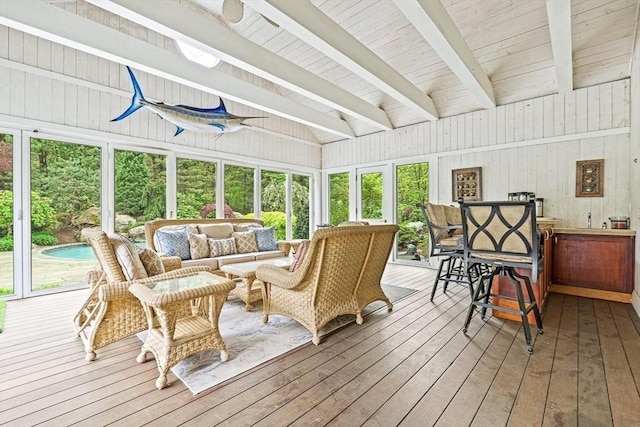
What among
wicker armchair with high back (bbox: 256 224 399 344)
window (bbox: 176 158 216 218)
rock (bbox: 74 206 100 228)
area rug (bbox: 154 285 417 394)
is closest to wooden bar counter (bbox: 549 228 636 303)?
area rug (bbox: 154 285 417 394)

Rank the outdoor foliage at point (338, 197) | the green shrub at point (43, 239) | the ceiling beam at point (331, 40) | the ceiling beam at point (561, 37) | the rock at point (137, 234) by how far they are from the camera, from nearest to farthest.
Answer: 1. the ceiling beam at point (561, 37)
2. the ceiling beam at point (331, 40)
3. the green shrub at point (43, 239)
4. the rock at point (137, 234)
5. the outdoor foliage at point (338, 197)

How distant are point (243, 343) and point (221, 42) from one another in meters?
3.02

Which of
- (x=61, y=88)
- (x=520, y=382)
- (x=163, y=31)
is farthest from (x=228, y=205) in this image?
(x=520, y=382)

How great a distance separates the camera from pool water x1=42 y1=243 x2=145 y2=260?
409cm

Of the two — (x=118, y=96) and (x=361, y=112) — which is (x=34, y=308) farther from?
(x=361, y=112)

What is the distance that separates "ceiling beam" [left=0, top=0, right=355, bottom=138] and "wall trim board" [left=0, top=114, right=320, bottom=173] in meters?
1.41

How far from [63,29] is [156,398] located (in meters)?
3.32

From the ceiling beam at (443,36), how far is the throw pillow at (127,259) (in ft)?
9.65

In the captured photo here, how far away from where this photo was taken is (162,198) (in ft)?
16.4

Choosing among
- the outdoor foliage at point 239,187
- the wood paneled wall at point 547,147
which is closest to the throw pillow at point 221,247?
the outdoor foliage at point 239,187

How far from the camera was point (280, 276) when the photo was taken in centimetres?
263

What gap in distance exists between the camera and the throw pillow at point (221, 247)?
4359 mm

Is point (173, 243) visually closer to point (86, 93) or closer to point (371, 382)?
point (86, 93)

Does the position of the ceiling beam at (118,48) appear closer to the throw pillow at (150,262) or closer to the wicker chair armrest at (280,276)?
the throw pillow at (150,262)
